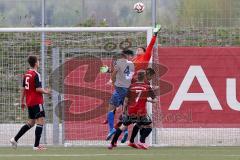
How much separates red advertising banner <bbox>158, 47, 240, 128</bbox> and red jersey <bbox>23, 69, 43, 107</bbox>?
11.5 ft

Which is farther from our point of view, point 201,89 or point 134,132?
point 201,89

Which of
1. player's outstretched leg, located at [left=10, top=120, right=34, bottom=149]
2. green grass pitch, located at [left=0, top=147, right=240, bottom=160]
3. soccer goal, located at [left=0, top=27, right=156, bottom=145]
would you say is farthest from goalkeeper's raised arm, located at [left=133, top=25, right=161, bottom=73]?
player's outstretched leg, located at [left=10, top=120, right=34, bottom=149]

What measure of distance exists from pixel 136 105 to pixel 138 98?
0.16 metres

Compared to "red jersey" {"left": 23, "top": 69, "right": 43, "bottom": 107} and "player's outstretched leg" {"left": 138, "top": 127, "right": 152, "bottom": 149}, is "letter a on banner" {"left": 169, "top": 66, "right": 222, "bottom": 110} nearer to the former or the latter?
"player's outstretched leg" {"left": 138, "top": 127, "right": 152, "bottom": 149}

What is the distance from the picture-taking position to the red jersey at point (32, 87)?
1812 cm

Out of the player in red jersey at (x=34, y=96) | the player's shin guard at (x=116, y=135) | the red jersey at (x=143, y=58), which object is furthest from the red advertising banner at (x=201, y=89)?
the player in red jersey at (x=34, y=96)

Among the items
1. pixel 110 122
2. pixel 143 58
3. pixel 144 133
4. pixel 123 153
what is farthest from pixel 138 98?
pixel 123 153

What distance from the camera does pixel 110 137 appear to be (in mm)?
19453

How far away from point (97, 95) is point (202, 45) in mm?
2815

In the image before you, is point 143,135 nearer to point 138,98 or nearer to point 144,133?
point 144,133

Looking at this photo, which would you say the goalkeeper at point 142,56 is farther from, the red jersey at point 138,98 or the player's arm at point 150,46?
the red jersey at point 138,98

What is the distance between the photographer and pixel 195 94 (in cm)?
2048

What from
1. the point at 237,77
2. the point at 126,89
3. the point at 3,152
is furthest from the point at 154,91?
the point at 3,152

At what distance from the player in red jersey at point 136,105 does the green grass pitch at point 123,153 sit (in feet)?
1.92
